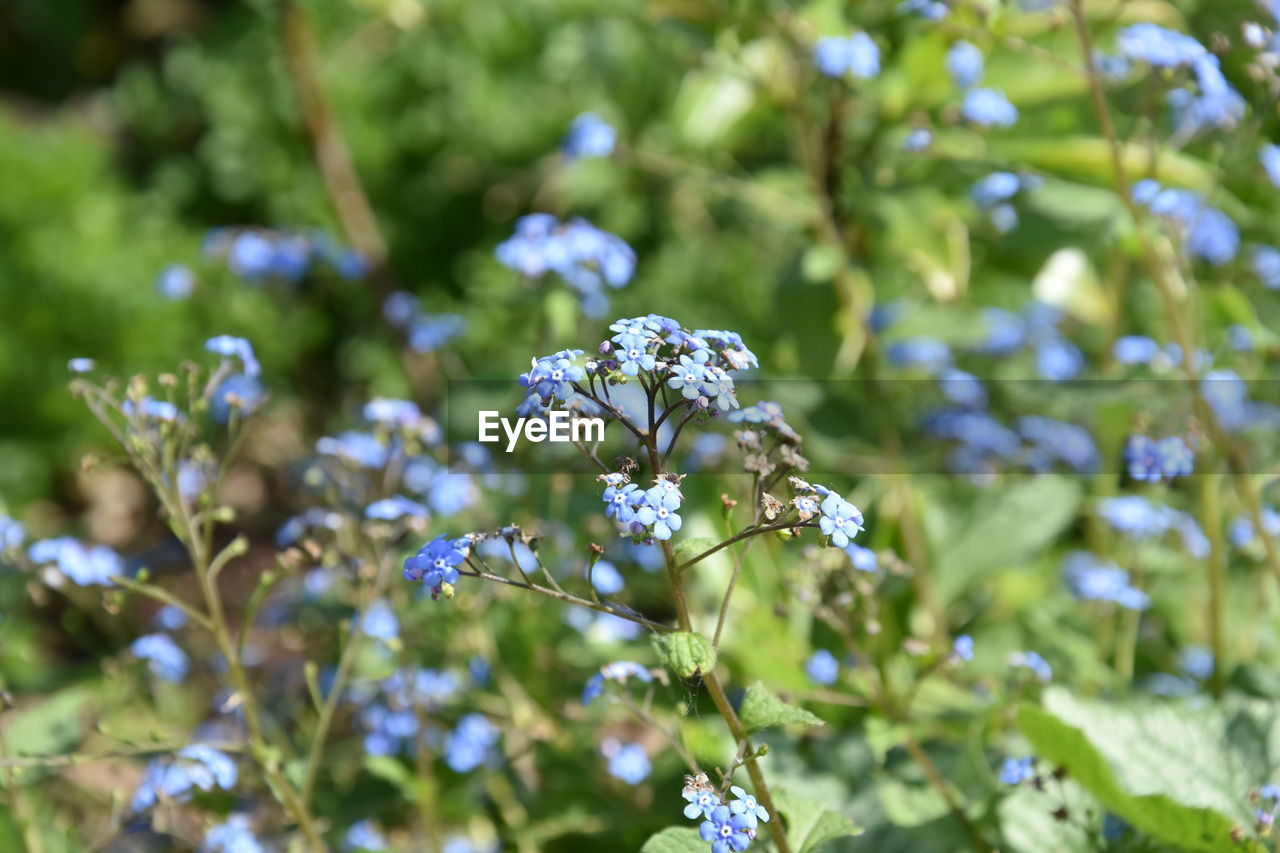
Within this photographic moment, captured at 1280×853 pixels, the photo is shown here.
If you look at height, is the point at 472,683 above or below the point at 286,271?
below

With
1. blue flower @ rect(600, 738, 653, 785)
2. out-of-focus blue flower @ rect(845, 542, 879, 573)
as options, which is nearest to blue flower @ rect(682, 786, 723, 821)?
out-of-focus blue flower @ rect(845, 542, 879, 573)

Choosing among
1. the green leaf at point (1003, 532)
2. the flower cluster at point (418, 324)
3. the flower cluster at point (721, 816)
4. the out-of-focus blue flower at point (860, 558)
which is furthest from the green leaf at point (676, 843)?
the flower cluster at point (418, 324)

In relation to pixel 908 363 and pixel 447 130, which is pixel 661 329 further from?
pixel 447 130

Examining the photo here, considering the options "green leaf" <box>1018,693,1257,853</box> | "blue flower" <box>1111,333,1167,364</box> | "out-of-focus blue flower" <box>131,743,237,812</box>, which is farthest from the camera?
"blue flower" <box>1111,333,1167,364</box>

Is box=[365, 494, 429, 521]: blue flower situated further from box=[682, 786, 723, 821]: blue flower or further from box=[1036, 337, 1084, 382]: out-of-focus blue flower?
box=[1036, 337, 1084, 382]: out-of-focus blue flower

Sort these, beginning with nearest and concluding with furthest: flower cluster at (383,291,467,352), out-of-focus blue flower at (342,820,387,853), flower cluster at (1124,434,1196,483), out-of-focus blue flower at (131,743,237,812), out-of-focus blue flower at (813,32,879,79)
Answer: out-of-focus blue flower at (131,743,237,812)
flower cluster at (1124,434,1196,483)
out-of-focus blue flower at (342,820,387,853)
out-of-focus blue flower at (813,32,879,79)
flower cluster at (383,291,467,352)

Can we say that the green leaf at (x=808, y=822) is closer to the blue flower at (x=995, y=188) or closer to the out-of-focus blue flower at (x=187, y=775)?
the out-of-focus blue flower at (x=187, y=775)

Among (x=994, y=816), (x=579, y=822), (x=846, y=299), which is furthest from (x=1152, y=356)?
(x=579, y=822)
